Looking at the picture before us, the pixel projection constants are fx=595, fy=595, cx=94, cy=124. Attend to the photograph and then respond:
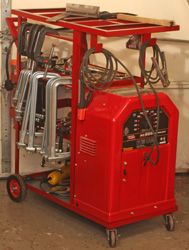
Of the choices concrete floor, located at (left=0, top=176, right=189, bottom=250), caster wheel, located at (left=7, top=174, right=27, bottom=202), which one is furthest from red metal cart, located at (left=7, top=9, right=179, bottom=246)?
caster wheel, located at (left=7, top=174, right=27, bottom=202)

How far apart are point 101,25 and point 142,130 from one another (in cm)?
64

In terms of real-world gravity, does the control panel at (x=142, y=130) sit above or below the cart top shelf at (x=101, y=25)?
below

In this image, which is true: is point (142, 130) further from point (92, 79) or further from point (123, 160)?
point (92, 79)

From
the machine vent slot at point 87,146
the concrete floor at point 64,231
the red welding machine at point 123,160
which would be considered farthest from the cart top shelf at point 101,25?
the concrete floor at point 64,231

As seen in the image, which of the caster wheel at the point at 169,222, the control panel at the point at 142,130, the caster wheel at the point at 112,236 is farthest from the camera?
the caster wheel at the point at 169,222

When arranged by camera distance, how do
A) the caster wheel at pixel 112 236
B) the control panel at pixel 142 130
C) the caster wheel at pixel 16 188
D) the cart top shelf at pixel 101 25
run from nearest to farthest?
the cart top shelf at pixel 101 25
the control panel at pixel 142 130
the caster wheel at pixel 112 236
the caster wheel at pixel 16 188

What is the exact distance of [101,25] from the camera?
11.0 ft

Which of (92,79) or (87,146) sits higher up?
(92,79)

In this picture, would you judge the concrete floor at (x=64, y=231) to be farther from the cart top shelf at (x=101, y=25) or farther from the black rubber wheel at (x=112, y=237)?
Answer: the cart top shelf at (x=101, y=25)

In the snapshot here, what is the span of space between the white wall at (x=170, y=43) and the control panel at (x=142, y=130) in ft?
3.36

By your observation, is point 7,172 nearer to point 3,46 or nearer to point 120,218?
point 3,46

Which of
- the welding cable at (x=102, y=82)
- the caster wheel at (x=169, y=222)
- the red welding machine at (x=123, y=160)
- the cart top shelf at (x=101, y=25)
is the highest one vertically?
the cart top shelf at (x=101, y=25)

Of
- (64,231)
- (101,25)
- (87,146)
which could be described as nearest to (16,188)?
(64,231)

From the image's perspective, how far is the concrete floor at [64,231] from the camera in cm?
341
